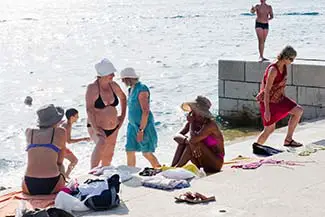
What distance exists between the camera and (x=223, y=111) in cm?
1659

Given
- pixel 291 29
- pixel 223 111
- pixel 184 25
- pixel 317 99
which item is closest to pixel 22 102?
pixel 223 111

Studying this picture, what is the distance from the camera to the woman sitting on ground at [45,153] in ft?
25.4

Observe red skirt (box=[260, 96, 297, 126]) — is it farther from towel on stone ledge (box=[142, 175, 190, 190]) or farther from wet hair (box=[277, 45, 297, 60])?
towel on stone ledge (box=[142, 175, 190, 190])

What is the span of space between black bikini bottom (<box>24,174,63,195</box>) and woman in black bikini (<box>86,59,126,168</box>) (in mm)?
1677

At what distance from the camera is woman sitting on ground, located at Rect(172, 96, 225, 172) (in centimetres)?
881

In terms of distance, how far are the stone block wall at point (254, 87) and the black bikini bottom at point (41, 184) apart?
797 cm

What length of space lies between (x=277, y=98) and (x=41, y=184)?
4.05m

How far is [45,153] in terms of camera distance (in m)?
7.72

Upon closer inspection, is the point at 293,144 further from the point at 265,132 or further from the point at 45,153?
the point at 45,153

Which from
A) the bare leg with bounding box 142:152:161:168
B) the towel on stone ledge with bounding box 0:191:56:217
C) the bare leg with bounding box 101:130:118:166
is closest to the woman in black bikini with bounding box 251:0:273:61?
the bare leg with bounding box 142:152:161:168

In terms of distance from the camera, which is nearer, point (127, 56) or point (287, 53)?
point (287, 53)

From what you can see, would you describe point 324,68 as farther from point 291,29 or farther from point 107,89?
point 291,29

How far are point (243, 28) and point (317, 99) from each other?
47651 mm

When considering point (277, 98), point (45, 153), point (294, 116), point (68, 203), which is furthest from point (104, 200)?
point (294, 116)
